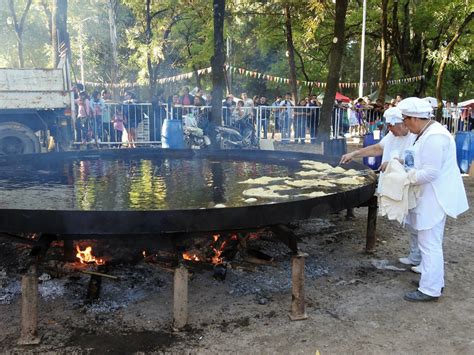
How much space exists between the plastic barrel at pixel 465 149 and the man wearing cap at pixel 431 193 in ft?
27.2

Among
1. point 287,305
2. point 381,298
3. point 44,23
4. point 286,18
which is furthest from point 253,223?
point 44,23

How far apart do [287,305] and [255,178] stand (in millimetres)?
1845

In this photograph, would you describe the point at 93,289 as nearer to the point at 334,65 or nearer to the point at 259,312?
the point at 259,312

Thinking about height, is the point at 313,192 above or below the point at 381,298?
above

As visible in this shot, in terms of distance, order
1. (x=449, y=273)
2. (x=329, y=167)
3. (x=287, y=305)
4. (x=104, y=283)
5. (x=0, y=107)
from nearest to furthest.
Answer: (x=287, y=305)
(x=104, y=283)
(x=449, y=273)
(x=329, y=167)
(x=0, y=107)

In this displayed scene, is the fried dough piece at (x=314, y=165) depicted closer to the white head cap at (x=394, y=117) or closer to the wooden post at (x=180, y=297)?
the white head cap at (x=394, y=117)

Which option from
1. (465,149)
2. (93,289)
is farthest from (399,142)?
(465,149)

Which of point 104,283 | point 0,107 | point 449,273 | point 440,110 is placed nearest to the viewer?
point 104,283

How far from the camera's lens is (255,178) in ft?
18.5

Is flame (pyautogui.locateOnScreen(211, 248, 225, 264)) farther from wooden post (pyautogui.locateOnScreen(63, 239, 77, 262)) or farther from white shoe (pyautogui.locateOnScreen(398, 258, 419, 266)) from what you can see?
white shoe (pyautogui.locateOnScreen(398, 258, 419, 266))

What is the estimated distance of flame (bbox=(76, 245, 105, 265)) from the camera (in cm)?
471

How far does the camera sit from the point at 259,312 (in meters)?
4.14

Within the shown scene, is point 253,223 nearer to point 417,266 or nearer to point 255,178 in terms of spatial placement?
point 255,178

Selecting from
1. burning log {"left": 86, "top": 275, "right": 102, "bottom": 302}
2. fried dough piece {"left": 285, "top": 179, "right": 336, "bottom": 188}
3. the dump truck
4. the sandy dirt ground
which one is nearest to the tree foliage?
the dump truck
